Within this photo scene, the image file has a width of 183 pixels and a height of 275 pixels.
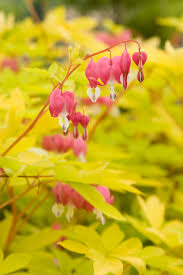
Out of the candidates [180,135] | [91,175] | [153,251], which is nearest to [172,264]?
[153,251]

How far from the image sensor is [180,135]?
62.1 inches

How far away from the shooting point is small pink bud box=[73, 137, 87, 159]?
3.14 feet

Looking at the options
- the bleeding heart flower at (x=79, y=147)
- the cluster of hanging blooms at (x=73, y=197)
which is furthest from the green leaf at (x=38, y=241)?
the bleeding heart flower at (x=79, y=147)

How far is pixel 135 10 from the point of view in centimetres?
1112

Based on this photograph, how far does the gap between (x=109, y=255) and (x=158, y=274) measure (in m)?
0.16

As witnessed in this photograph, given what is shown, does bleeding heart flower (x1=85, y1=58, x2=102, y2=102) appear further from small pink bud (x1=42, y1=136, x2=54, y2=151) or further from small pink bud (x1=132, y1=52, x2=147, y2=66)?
small pink bud (x1=42, y1=136, x2=54, y2=151)

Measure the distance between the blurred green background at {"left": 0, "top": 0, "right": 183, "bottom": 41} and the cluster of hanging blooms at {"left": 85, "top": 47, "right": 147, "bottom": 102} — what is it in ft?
31.1

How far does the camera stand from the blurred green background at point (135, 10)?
997 cm

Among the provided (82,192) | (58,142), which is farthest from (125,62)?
(58,142)

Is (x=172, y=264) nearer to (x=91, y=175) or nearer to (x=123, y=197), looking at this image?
(x=91, y=175)

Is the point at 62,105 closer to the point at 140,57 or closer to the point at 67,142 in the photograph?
the point at 140,57

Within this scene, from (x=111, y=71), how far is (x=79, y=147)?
0.35m

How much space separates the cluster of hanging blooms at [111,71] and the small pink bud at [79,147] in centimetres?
32

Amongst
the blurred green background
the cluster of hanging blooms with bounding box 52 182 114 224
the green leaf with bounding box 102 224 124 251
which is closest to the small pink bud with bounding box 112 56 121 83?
the cluster of hanging blooms with bounding box 52 182 114 224
